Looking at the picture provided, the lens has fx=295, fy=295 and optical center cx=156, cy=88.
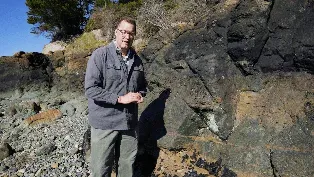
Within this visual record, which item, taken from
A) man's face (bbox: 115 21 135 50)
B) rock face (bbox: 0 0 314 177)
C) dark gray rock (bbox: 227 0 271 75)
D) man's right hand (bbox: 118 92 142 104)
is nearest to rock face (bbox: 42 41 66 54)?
rock face (bbox: 0 0 314 177)

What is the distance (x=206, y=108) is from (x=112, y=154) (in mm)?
1912

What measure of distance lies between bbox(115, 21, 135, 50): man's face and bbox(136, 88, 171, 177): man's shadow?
2070 millimetres

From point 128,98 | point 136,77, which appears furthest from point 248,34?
point 128,98

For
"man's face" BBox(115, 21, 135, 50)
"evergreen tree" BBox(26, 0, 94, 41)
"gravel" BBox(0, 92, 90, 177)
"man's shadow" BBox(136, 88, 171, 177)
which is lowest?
"gravel" BBox(0, 92, 90, 177)

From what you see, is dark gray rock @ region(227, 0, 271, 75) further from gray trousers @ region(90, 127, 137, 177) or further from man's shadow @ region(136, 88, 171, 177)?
gray trousers @ region(90, 127, 137, 177)

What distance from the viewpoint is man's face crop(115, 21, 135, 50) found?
3.89 meters

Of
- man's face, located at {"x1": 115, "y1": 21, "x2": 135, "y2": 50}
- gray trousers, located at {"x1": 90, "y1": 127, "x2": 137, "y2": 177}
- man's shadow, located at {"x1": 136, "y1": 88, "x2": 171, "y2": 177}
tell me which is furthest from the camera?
man's shadow, located at {"x1": 136, "y1": 88, "x2": 171, "y2": 177}

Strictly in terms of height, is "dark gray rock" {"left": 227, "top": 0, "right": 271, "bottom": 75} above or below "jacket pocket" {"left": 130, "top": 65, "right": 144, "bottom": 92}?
above

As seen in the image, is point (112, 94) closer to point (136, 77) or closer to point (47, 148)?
point (136, 77)

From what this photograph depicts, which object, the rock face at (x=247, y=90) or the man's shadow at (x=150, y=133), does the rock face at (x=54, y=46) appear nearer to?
the man's shadow at (x=150, y=133)

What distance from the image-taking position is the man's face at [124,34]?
153 inches

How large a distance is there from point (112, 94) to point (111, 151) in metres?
0.89

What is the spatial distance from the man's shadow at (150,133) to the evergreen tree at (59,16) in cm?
1863

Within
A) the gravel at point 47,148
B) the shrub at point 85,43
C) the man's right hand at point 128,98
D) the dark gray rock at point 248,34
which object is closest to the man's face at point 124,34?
the man's right hand at point 128,98
